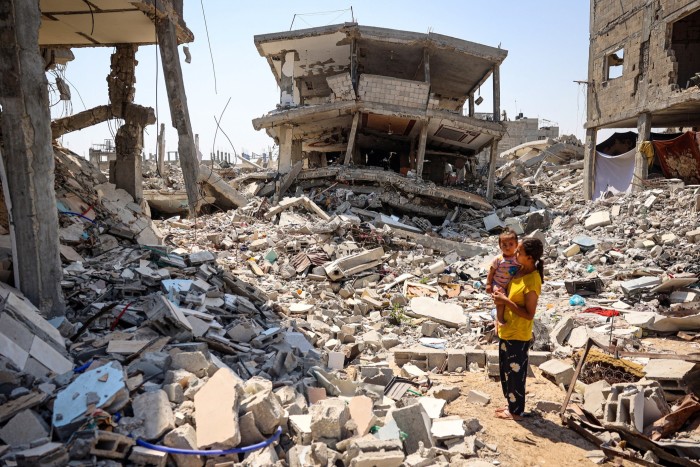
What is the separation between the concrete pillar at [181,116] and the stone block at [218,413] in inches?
159

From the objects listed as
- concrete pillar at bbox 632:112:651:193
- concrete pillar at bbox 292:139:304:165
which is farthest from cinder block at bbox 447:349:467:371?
concrete pillar at bbox 292:139:304:165

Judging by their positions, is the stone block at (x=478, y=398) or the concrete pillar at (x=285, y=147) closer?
→ the stone block at (x=478, y=398)

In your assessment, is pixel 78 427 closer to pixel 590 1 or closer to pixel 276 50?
pixel 276 50

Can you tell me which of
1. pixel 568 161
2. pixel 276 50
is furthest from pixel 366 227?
pixel 568 161

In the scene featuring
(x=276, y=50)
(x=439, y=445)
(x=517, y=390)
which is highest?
(x=276, y=50)

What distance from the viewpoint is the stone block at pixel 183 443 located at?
2816 mm

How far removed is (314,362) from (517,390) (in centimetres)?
191

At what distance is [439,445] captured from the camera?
3.48 m

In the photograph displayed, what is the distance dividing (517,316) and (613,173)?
14745 mm

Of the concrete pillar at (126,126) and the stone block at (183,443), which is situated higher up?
the concrete pillar at (126,126)

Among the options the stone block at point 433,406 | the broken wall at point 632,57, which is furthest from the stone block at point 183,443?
the broken wall at point 632,57

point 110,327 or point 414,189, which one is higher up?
point 414,189

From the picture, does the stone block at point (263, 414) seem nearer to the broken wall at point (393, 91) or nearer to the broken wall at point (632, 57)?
the broken wall at point (393, 91)

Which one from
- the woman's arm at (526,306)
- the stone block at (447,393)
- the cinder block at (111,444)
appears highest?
the woman's arm at (526,306)
